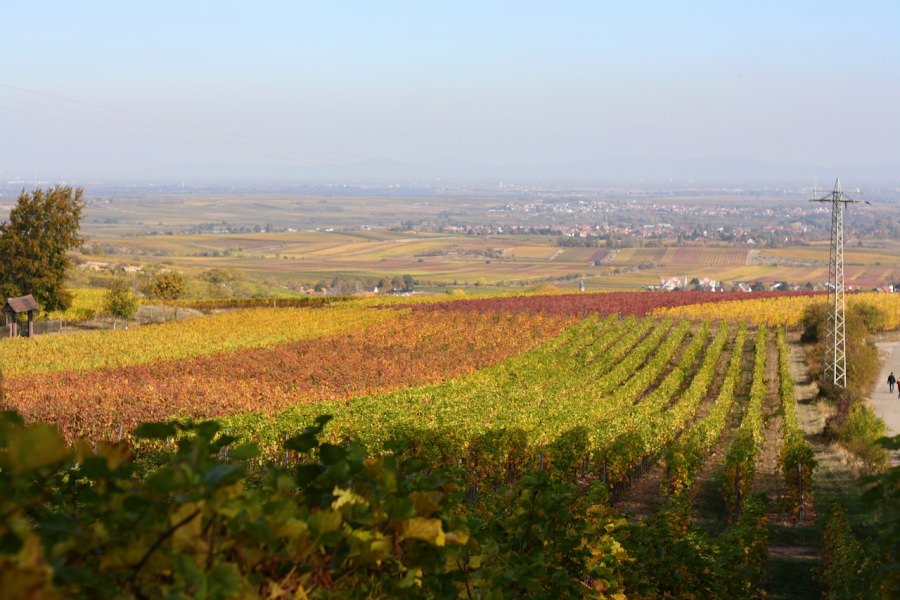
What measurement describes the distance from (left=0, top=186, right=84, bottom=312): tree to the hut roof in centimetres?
200

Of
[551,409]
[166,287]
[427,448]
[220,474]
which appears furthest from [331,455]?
[166,287]

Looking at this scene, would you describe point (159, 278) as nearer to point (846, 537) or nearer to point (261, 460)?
point (261, 460)

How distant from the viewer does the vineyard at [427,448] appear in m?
2.04

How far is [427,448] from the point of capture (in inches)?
701

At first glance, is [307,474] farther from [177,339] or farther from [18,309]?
[18,309]

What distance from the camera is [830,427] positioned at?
2416cm

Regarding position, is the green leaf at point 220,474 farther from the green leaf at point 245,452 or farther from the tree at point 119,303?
the tree at point 119,303

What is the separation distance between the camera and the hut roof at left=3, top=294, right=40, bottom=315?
122 ft

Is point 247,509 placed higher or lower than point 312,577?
higher

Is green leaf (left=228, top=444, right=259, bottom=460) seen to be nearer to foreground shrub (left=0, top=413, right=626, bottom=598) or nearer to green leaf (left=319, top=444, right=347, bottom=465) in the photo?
foreground shrub (left=0, top=413, right=626, bottom=598)

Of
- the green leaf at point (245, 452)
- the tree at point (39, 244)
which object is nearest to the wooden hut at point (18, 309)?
the tree at point (39, 244)

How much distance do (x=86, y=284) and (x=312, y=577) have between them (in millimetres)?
67987

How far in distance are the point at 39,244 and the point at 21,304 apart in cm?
417

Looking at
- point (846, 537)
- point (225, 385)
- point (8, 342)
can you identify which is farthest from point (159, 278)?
point (846, 537)
